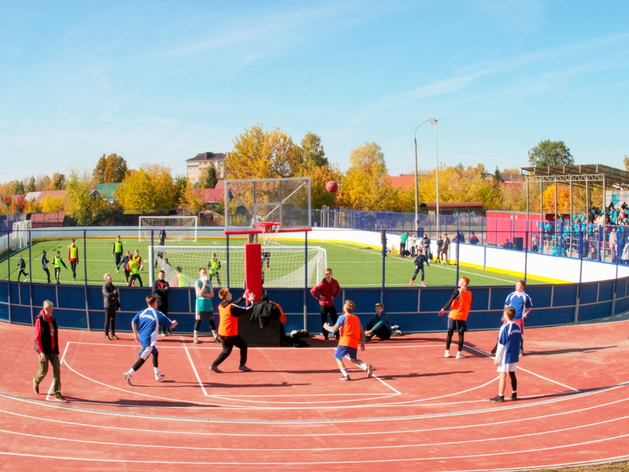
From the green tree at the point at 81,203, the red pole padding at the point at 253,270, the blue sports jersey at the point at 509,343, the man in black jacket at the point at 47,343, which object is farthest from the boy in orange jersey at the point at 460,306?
the green tree at the point at 81,203

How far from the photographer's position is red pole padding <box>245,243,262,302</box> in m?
15.5

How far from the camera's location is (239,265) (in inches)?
1134

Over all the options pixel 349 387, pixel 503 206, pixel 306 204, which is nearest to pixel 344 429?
pixel 349 387

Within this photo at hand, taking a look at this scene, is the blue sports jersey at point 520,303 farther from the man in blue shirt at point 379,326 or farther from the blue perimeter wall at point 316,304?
the man in blue shirt at point 379,326

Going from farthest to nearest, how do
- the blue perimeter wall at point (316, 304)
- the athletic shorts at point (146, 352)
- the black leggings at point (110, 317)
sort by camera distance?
the blue perimeter wall at point (316, 304) → the black leggings at point (110, 317) → the athletic shorts at point (146, 352)

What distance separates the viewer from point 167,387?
38.8 feet

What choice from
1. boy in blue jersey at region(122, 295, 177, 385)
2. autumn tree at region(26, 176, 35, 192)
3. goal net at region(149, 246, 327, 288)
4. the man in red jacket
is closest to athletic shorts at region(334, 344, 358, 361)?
the man in red jacket

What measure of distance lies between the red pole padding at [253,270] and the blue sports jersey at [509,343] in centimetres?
682

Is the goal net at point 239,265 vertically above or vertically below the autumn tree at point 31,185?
below

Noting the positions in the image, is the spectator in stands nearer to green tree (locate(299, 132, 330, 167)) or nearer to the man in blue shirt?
the man in blue shirt

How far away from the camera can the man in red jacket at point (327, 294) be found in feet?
49.8

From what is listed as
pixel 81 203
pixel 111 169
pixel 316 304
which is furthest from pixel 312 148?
pixel 316 304

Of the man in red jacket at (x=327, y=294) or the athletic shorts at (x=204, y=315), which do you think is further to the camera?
the athletic shorts at (x=204, y=315)

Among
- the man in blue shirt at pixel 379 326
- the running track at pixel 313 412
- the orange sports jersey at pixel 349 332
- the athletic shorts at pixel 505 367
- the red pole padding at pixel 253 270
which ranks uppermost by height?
the red pole padding at pixel 253 270
